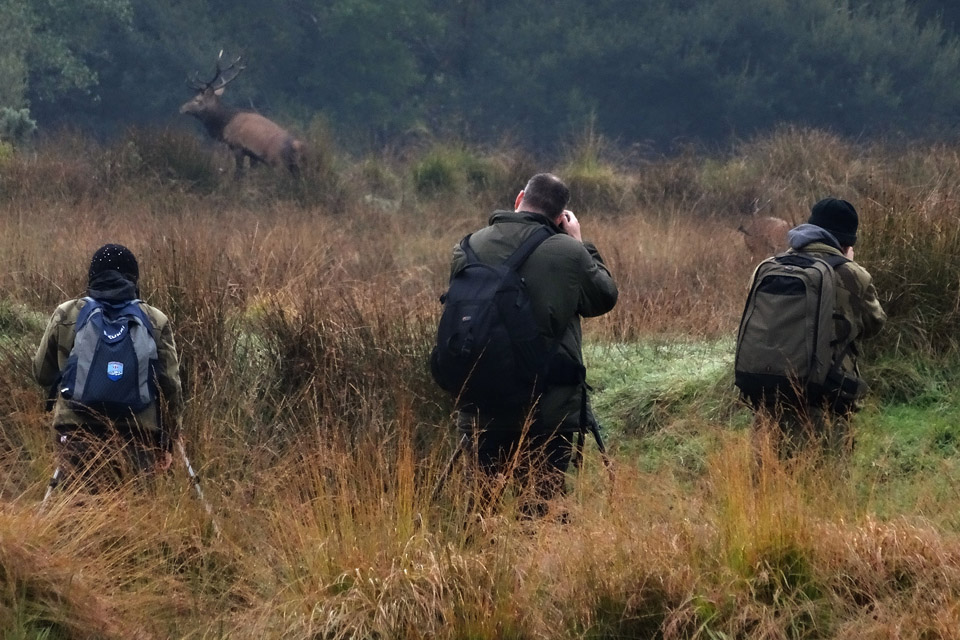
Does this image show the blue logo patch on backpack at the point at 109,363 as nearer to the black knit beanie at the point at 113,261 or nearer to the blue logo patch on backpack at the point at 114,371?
the blue logo patch on backpack at the point at 114,371

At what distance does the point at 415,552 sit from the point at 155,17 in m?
31.5

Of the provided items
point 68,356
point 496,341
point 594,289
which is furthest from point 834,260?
point 68,356

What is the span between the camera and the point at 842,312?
17.9 ft

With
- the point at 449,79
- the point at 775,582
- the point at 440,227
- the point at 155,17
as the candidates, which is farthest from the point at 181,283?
the point at 449,79

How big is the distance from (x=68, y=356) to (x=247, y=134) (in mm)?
16584

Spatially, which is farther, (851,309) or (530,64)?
(530,64)

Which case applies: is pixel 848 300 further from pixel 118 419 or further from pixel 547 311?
pixel 118 419

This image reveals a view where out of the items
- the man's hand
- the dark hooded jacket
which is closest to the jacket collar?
the man's hand

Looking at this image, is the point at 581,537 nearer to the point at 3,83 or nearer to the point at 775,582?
the point at 775,582

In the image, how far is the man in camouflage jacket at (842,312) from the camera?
5.45 m

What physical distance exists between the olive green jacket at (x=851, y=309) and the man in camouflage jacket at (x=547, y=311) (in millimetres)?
959

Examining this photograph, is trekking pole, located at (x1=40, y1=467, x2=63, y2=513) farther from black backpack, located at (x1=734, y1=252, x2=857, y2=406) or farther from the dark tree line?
the dark tree line

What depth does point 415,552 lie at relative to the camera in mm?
4652

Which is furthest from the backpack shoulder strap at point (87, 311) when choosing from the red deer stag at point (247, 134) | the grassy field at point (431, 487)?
the red deer stag at point (247, 134)
